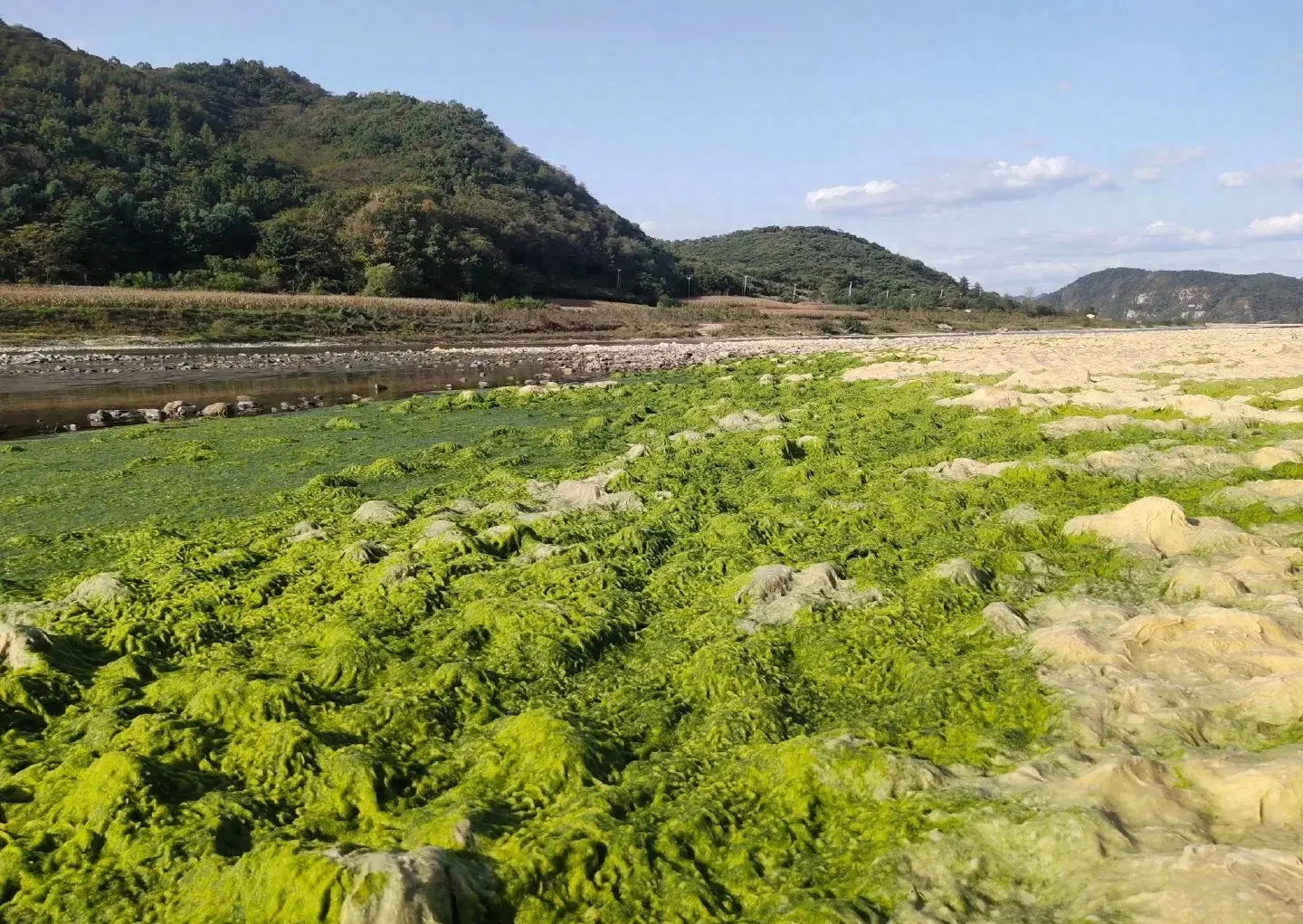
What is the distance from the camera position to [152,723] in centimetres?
388

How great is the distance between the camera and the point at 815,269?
458 feet

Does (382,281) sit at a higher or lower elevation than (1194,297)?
lower

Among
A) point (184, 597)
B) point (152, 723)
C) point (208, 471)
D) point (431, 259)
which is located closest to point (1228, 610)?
point (152, 723)

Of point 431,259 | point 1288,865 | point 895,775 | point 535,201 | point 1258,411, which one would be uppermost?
point 535,201

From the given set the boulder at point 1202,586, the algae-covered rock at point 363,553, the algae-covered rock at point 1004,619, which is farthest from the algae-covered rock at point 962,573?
the algae-covered rock at point 363,553

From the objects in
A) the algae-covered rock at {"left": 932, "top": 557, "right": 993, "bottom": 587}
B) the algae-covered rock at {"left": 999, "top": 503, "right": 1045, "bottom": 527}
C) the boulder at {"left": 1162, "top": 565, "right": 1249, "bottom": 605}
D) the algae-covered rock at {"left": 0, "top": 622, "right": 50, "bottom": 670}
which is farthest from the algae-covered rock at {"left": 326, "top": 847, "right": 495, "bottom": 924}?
A: the algae-covered rock at {"left": 999, "top": 503, "right": 1045, "bottom": 527}

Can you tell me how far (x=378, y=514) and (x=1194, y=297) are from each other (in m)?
199

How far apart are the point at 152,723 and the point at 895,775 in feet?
11.6

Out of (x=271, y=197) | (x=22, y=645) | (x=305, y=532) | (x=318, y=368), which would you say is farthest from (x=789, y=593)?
(x=271, y=197)

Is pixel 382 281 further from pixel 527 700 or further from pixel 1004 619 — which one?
pixel 1004 619

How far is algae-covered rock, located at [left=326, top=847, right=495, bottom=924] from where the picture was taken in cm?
260

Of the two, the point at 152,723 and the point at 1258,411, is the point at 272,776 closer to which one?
the point at 152,723

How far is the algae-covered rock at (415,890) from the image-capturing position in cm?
260

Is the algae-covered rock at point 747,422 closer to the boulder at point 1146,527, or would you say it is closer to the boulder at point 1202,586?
the boulder at point 1146,527
